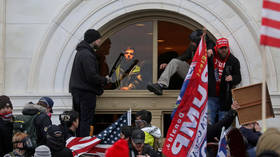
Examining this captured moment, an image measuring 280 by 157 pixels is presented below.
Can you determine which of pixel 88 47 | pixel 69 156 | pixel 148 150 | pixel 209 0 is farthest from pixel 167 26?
pixel 69 156

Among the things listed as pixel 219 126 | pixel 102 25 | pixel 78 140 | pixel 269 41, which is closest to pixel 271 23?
pixel 269 41

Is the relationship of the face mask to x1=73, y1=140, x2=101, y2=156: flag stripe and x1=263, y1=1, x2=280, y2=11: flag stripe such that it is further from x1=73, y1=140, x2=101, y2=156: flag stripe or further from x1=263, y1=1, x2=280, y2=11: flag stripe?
x1=263, y1=1, x2=280, y2=11: flag stripe

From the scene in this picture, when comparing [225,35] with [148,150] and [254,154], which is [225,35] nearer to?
[148,150]

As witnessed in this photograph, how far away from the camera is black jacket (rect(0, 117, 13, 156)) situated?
941 cm

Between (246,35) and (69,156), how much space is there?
4.46 m

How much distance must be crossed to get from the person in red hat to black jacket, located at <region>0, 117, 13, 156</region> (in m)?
3.65

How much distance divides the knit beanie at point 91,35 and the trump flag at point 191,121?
95.6 inches

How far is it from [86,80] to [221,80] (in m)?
2.28

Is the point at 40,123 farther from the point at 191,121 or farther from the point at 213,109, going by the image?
the point at 213,109

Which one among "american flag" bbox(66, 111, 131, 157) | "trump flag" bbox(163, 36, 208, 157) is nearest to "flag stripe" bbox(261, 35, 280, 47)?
"trump flag" bbox(163, 36, 208, 157)

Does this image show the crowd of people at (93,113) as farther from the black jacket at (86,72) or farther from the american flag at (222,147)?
the american flag at (222,147)

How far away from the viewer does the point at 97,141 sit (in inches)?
422

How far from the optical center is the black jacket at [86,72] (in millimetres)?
11461

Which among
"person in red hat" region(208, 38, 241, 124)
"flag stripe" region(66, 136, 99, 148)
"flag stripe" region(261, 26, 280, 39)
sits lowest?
"flag stripe" region(66, 136, 99, 148)
